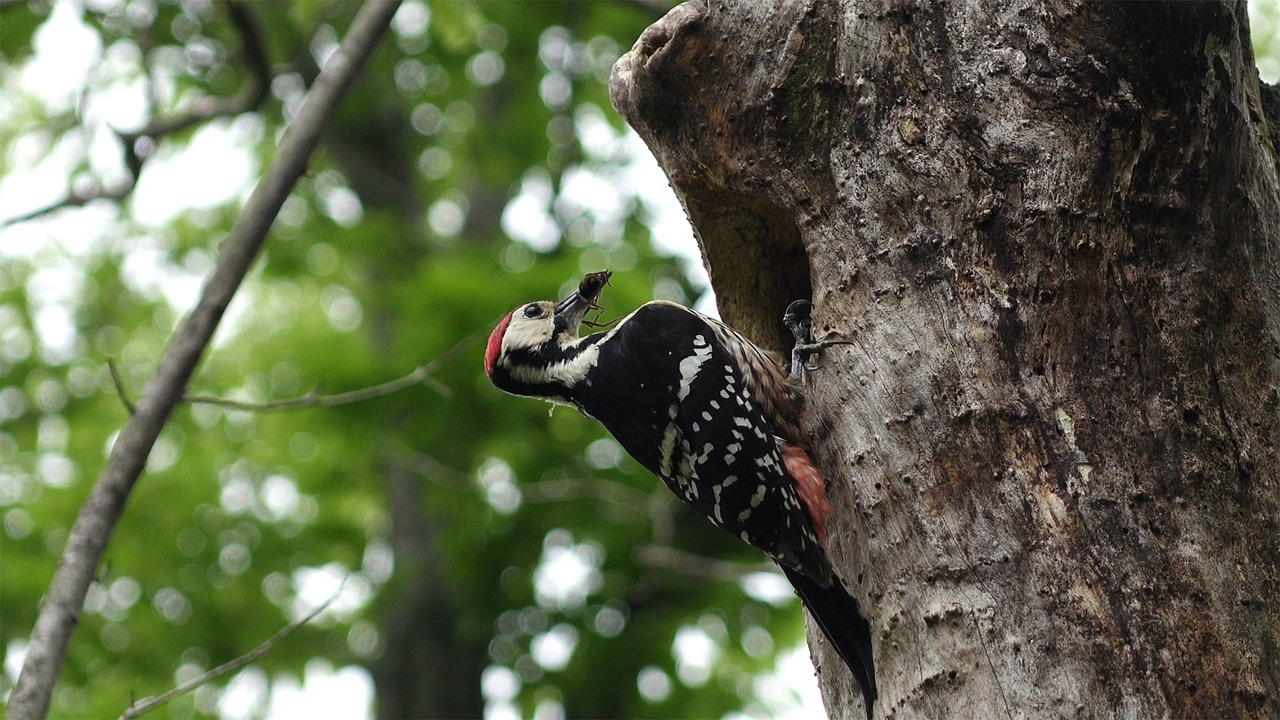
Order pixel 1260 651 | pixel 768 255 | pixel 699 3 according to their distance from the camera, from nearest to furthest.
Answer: pixel 1260 651 → pixel 699 3 → pixel 768 255

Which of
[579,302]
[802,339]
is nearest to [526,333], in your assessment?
[579,302]

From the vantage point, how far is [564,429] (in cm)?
699

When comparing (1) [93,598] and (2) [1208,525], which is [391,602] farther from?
(2) [1208,525]

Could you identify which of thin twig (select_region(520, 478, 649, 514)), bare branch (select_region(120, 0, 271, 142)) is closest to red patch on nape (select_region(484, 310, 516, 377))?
bare branch (select_region(120, 0, 271, 142))

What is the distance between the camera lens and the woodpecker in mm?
3303

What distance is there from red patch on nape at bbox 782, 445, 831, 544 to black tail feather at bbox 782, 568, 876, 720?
0.75 feet

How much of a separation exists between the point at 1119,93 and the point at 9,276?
9.54 m

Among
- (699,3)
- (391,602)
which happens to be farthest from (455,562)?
(699,3)

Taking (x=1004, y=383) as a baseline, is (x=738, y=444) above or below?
below

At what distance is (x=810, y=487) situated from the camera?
10.9 ft

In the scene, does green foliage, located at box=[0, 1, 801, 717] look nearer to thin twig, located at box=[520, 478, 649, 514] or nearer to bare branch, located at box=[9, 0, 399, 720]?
thin twig, located at box=[520, 478, 649, 514]

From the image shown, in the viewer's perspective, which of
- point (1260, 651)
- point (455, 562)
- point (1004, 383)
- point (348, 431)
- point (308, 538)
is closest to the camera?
point (1260, 651)

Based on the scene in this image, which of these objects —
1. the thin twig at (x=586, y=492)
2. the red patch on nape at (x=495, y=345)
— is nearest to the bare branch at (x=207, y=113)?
the red patch on nape at (x=495, y=345)

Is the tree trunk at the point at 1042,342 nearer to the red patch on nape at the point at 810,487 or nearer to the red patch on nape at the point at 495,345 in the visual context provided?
the red patch on nape at the point at 810,487
